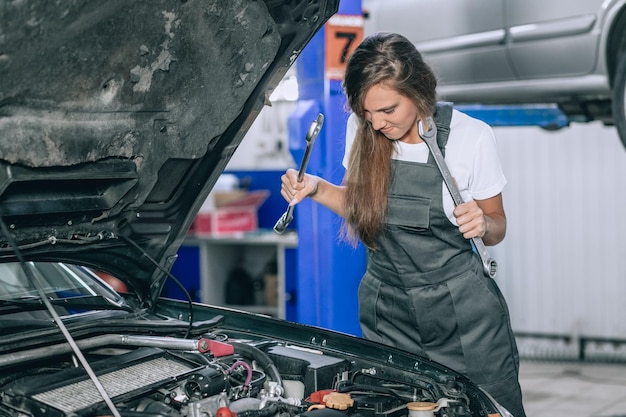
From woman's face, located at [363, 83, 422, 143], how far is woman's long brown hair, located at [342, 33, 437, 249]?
0.05 feet

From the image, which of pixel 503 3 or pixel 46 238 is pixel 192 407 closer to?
pixel 46 238

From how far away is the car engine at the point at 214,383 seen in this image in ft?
5.58

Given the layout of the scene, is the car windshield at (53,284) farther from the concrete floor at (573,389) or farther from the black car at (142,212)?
the concrete floor at (573,389)

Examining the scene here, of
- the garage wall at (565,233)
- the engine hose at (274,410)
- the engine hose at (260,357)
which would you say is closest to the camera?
the engine hose at (274,410)

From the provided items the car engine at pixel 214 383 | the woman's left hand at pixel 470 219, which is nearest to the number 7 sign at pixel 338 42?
the woman's left hand at pixel 470 219

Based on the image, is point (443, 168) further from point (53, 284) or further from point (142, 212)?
point (53, 284)

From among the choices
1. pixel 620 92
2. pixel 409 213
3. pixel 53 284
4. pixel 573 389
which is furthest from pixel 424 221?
pixel 573 389

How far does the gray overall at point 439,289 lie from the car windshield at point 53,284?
2.72ft

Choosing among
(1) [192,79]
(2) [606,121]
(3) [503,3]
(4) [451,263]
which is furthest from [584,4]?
(1) [192,79]

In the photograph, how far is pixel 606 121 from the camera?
4375mm

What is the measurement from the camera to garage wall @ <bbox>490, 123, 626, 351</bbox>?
5750 mm

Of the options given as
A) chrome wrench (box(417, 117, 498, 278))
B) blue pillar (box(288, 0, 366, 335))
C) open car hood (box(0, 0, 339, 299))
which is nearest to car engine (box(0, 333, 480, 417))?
open car hood (box(0, 0, 339, 299))

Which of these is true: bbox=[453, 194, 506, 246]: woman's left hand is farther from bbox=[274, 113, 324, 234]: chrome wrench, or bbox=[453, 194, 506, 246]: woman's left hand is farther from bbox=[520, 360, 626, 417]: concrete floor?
bbox=[520, 360, 626, 417]: concrete floor

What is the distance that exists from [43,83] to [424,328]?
129 cm
